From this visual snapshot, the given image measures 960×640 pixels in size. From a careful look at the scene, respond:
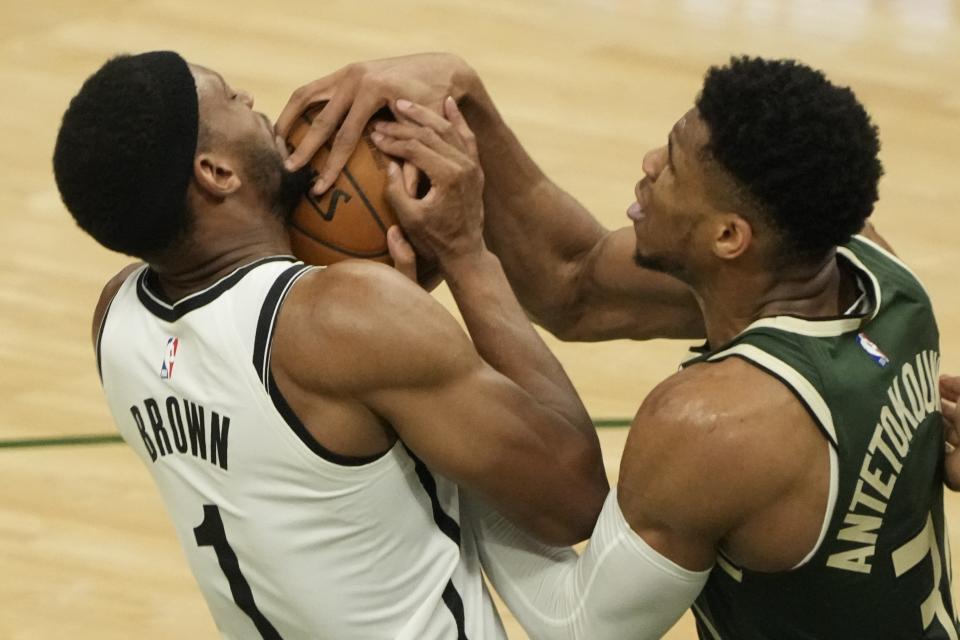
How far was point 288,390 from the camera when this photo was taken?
2.46 meters

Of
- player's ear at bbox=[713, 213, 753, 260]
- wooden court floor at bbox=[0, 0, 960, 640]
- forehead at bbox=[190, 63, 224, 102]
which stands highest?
forehead at bbox=[190, 63, 224, 102]

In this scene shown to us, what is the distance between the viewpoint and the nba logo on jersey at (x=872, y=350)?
8.13 ft

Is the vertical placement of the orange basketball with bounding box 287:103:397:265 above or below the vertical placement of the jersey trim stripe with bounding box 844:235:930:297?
below

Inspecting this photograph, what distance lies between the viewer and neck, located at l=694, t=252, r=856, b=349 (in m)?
2.51

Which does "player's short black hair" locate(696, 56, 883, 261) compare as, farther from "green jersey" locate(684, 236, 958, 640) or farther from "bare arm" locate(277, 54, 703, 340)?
"bare arm" locate(277, 54, 703, 340)

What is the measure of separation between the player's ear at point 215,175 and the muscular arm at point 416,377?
0.21m

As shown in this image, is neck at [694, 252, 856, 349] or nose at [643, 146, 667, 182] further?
nose at [643, 146, 667, 182]

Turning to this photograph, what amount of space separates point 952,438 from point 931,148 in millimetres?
4050

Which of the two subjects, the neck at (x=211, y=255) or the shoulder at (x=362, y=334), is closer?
the shoulder at (x=362, y=334)

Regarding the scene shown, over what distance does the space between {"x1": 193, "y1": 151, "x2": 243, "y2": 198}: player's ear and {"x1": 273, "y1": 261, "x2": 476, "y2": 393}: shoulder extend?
0.23 meters

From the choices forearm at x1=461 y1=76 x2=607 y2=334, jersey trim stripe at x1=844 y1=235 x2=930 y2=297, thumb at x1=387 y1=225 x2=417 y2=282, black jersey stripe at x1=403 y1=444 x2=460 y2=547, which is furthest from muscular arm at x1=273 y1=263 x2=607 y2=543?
forearm at x1=461 y1=76 x2=607 y2=334

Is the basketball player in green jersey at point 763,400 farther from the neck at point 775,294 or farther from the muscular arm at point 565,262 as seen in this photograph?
the muscular arm at point 565,262

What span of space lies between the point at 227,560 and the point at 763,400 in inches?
36.0

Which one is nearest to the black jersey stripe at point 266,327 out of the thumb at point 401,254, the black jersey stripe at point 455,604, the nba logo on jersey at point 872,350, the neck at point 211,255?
the neck at point 211,255
